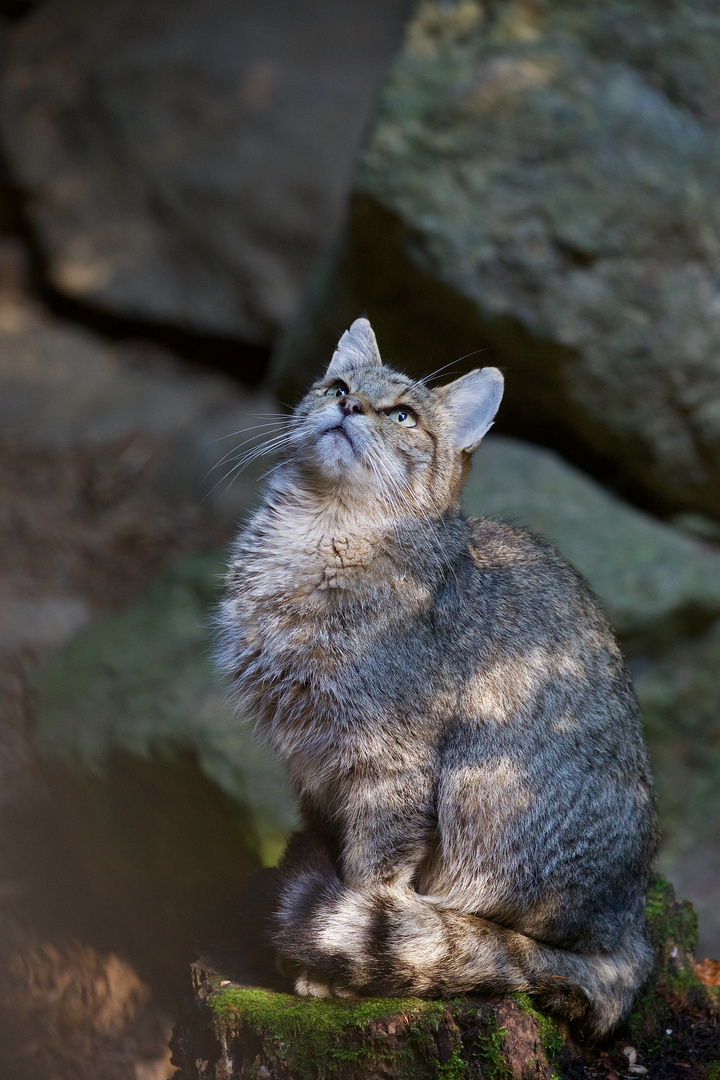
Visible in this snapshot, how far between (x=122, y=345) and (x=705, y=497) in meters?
6.94

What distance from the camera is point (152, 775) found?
607cm

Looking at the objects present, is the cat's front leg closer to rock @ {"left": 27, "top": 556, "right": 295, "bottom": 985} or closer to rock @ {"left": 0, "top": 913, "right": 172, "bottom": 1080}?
rock @ {"left": 27, "top": 556, "right": 295, "bottom": 985}

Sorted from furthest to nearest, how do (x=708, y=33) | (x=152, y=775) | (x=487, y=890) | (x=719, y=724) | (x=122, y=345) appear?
(x=122, y=345)
(x=708, y=33)
(x=719, y=724)
(x=152, y=775)
(x=487, y=890)

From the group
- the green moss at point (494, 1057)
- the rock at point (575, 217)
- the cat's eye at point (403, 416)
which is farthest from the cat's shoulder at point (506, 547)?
the rock at point (575, 217)

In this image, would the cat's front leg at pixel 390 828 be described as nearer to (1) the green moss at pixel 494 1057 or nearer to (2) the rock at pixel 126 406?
(1) the green moss at pixel 494 1057

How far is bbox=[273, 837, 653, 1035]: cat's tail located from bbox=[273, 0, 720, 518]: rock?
184 inches

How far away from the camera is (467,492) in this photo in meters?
6.90

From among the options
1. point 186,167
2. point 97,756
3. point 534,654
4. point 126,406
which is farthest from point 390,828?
point 186,167

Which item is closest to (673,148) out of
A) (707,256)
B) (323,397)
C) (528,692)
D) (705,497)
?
(707,256)

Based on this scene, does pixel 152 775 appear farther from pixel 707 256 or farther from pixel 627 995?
pixel 707 256

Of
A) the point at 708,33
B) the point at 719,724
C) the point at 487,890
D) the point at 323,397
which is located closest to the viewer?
the point at 487,890

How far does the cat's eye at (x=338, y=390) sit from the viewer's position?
3.80m

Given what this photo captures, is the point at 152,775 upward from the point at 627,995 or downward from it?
downward

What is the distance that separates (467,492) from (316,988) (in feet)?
13.9
